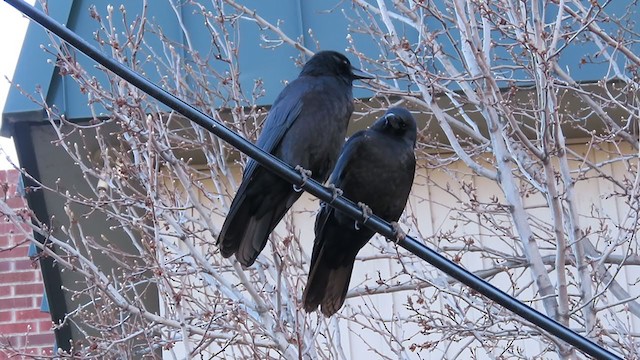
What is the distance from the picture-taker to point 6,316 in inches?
429

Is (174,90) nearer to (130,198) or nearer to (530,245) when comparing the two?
(130,198)

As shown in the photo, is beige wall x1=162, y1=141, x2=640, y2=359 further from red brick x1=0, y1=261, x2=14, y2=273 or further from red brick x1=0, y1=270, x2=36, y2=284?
red brick x1=0, y1=261, x2=14, y2=273

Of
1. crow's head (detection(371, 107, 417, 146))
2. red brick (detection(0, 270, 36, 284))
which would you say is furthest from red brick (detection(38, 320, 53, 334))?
crow's head (detection(371, 107, 417, 146))

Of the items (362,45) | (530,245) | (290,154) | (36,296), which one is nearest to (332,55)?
(290,154)

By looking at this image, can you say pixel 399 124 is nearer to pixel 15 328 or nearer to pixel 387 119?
pixel 387 119

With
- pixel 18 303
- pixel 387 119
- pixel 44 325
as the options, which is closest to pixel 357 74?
pixel 387 119

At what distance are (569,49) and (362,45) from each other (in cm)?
140

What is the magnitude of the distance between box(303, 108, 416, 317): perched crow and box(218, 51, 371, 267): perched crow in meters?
0.17

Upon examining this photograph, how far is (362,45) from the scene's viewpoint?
25.6ft

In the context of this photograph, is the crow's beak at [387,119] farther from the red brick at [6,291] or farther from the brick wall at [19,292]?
the red brick at [6,291]

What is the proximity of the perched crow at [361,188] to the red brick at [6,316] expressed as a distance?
618 cm

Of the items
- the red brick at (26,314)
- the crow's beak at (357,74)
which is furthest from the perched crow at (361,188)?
the red brick at (26,314)

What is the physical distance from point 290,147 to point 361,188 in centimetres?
42

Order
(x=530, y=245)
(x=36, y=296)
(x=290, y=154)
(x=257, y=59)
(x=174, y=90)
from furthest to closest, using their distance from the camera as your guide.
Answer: (x=36, y=296) → (x=257, y=59) → (x=174, y=90) → (x=530, y=245) → (x=290, y=154)
